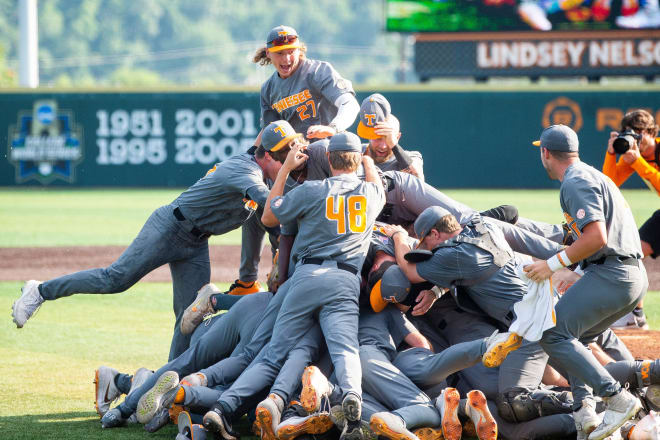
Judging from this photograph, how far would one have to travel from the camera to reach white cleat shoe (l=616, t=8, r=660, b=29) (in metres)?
23.6

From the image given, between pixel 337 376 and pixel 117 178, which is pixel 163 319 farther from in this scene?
pixel 117 178

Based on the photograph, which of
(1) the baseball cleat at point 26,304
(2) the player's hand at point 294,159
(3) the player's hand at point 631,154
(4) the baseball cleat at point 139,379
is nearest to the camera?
(4) the baseball cleat at point 139,379

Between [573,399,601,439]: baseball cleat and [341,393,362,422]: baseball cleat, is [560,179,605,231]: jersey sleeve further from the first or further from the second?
[341,393,362,422]: baseball cleat

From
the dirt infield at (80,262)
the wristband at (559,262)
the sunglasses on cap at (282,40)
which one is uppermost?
the sunglasses on cap at (282,40)

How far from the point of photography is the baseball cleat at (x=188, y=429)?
5340mm

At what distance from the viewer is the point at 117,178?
2559cm

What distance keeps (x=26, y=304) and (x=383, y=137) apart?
3.07m

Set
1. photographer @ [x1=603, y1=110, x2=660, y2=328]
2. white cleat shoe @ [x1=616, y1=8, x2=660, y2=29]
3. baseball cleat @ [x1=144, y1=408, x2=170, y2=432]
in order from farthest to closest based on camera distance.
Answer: white cleat shoe @ [x1=616, y1=8, x2=660, y2=29] < photographer @ [x1=603, y1=110, x2=660, y2=328] < baseball cleat @ [x1=144, y1=408, x2=170, y2=432]

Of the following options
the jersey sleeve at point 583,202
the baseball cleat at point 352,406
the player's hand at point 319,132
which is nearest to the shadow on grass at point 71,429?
the baseball cleat at point 352,406

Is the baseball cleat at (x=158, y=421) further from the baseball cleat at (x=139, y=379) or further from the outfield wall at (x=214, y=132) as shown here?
the outfield wall at (x=214, y=132)

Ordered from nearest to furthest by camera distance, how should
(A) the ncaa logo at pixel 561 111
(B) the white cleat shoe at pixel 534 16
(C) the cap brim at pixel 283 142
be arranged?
(C) the cap brim at pixel 283 142 → (B) the white cleat shoe at pixel 534 16 → (A) the ncaa logo at pixel 561 111

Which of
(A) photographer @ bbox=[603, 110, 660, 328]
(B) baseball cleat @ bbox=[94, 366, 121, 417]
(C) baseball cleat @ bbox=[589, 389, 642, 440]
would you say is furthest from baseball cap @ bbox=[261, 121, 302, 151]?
(A) photographer @ bbox=[603, 110, 660, 328]

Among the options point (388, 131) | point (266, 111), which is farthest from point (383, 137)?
point (266, 111)

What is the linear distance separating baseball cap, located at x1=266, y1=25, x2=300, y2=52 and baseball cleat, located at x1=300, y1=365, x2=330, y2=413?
347cm
